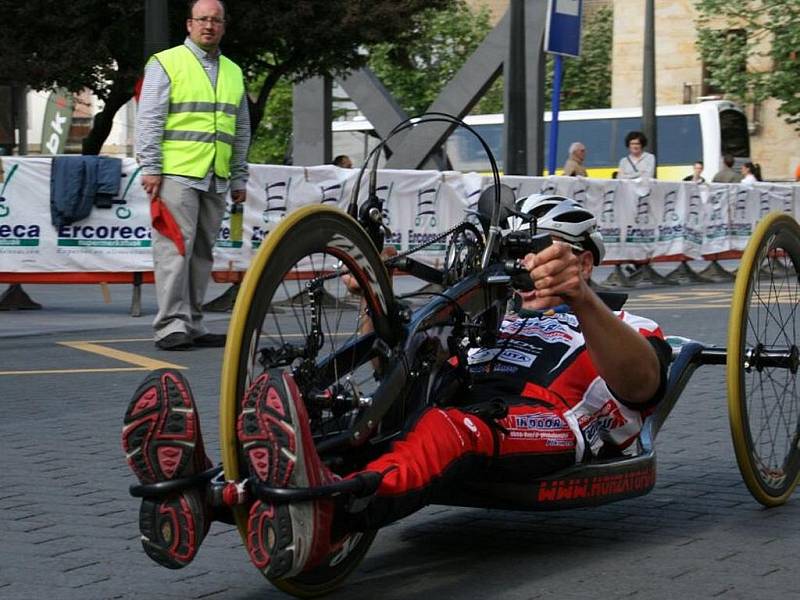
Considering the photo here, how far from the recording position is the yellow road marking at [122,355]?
9.48 metres

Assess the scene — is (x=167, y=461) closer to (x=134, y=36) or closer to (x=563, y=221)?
(x=563, y=221)

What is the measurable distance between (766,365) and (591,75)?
5370 cm

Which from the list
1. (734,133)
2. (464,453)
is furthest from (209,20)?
(734,133)

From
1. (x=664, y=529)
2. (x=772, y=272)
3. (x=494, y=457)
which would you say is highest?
(x=772, y=272)

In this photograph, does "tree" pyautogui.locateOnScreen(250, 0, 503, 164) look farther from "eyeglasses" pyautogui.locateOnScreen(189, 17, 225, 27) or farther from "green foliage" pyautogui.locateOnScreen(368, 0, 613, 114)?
"eyeglasses" pyautogui.locateOnScreen(189, 17, 225, 27)

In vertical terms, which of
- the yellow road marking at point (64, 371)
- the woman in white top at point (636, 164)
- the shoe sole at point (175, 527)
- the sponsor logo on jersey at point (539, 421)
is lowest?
the yellow road marking at point (64, 371)

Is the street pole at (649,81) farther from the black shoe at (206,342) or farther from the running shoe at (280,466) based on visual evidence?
the running shoe at (280,466)

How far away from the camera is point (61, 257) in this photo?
13008 millimetres

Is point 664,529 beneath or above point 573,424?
beneath

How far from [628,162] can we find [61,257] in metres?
9.21

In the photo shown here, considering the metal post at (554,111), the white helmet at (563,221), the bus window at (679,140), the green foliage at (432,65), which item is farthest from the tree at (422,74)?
the white helmet at (563,221)

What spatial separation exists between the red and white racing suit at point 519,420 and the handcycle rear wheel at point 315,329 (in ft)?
0.67

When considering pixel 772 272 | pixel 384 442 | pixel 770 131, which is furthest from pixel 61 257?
pixel 770 131

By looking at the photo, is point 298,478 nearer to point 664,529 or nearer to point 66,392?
point 664,529
